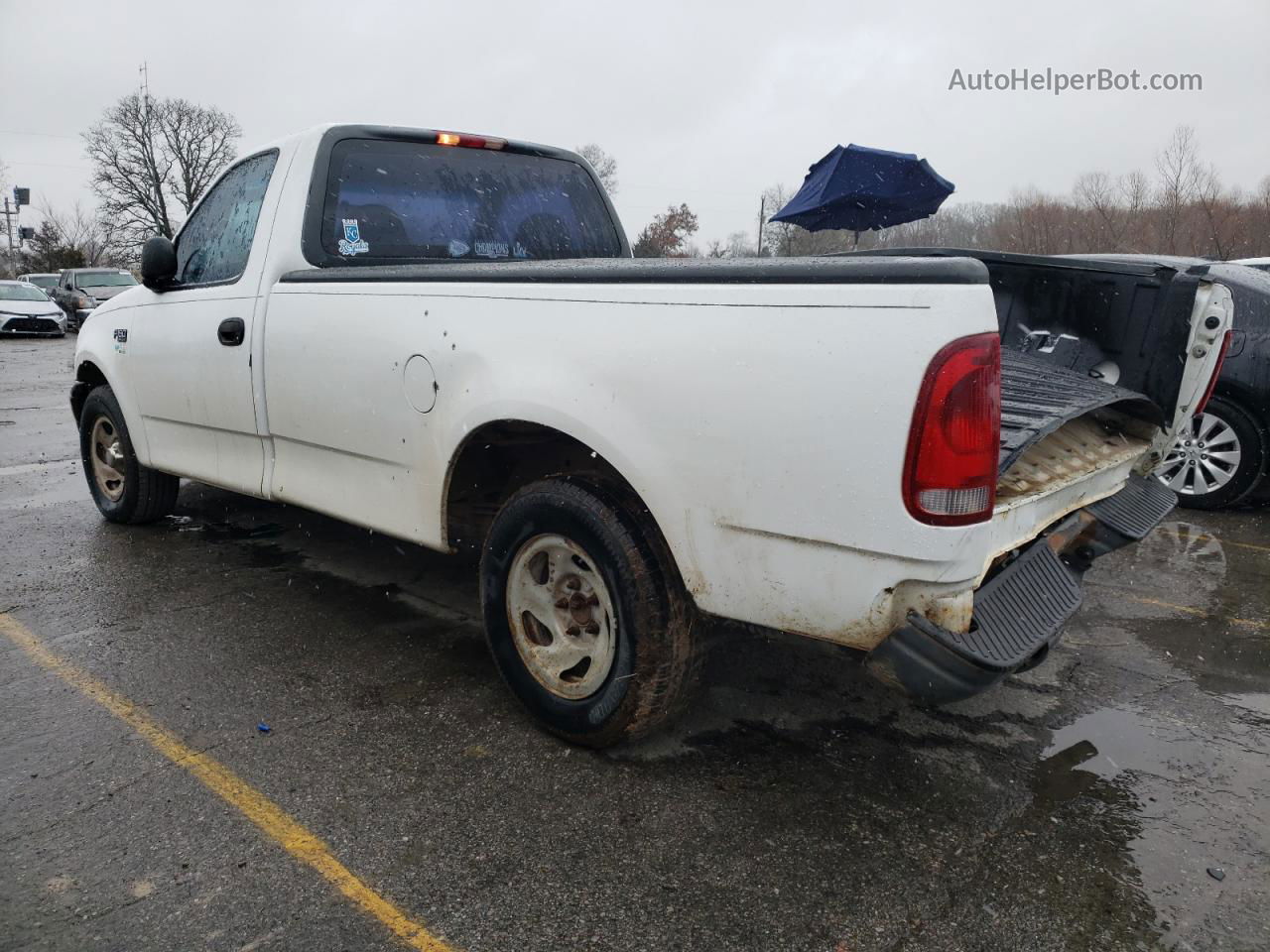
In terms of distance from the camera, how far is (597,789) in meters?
2.63

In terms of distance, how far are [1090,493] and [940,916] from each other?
1453mm

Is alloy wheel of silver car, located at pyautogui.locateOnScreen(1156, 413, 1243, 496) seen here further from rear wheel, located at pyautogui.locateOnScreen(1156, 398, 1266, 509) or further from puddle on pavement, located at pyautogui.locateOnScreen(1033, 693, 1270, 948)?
puddle on pavement, located at pyautogui.locateOnScreen(1033, 693, 1270, 948)

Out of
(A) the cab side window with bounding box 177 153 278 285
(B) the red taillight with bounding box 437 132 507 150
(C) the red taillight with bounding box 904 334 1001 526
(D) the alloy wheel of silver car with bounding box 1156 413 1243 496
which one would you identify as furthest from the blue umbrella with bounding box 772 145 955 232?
(C) the red taillight with bounding box 904 334 1001 526

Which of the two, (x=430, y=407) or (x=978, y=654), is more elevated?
(x=430, y=407)

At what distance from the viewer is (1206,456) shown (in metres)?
6.14

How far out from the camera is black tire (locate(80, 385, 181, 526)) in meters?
4.98

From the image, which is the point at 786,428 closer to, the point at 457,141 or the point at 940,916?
the point at 940,916

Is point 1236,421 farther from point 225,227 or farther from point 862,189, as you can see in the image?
point 862,189

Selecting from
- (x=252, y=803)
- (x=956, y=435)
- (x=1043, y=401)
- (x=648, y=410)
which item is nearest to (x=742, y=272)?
(x=648, y=410)

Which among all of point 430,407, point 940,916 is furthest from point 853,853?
point 430,407

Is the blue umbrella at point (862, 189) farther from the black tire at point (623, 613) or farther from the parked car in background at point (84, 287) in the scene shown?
the parked car in background at point (84, 287)

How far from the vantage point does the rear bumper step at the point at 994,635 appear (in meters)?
2.11

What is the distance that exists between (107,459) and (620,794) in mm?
4147

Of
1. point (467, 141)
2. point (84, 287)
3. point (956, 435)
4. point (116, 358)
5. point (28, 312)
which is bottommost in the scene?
point (28, 312)
